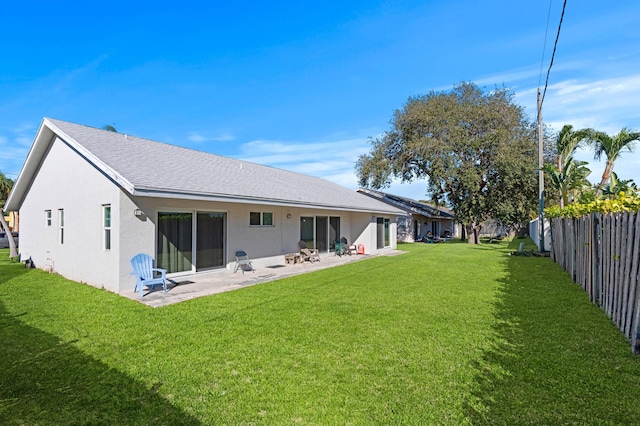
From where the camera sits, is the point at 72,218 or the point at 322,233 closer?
the point at 72,218

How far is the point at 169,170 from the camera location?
32.7 ft

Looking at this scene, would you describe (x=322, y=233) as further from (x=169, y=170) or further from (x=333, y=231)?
(x=169, y=170)

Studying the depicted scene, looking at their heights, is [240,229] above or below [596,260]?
above

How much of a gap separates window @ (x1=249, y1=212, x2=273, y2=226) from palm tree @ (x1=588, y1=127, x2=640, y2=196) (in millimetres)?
18329

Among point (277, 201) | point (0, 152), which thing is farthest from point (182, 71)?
point (0, 152)

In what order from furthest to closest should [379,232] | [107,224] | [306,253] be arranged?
1. [379,232]
2. [306,253]
3. [107,224]

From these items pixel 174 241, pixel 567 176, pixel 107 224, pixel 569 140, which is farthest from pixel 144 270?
pixel 569 140

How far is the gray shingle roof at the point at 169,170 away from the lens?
Result: 8242 millimetres

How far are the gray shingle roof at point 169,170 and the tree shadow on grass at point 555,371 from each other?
7457 millimetres

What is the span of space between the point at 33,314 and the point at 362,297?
21.7 feet

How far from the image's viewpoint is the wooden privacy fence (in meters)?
4.62

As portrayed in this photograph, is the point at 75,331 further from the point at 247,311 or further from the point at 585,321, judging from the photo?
the point at 585,321

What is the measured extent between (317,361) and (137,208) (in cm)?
652

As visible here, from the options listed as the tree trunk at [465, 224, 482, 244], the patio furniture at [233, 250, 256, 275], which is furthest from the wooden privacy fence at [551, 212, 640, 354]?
the tree trunk at [465, 224, 482, 244]
